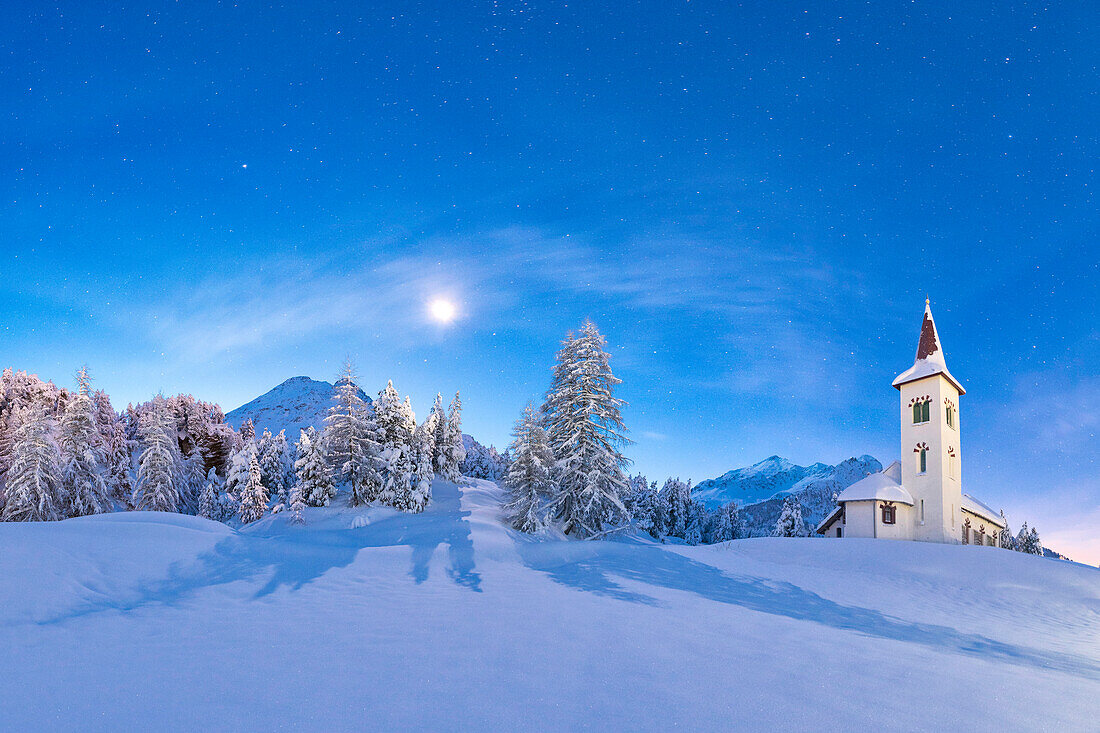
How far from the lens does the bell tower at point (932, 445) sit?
31781mm

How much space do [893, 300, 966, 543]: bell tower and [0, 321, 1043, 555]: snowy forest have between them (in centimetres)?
1313

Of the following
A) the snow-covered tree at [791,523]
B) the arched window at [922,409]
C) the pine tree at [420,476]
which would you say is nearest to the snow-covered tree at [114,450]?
the pine tree at [420,476]

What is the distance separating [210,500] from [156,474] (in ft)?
27.0

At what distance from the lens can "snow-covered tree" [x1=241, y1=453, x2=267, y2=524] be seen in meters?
38.6

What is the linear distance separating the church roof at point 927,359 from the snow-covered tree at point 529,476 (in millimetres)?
25426

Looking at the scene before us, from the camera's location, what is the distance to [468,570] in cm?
1423

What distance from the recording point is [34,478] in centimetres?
2741

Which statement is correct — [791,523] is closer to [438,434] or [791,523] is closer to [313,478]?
[438,434]

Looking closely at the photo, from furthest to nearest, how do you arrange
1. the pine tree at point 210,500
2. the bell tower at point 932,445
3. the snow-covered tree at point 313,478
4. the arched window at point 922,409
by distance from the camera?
A: the pine tree at point 210,500 < the snow-covered tree at point 313,478 < the arched window at point 922,409 < the bell tower at point 932,445

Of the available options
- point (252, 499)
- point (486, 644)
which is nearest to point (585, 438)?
point (486, 644)

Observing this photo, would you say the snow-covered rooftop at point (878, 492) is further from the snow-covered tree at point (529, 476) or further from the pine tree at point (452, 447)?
the pine tree at point (452, 447)

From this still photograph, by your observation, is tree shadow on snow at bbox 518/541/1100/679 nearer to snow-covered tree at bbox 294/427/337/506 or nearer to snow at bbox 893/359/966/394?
snow-covered tree at bbox 294/427/337/506

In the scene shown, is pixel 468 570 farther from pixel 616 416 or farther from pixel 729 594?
pixel 616 416

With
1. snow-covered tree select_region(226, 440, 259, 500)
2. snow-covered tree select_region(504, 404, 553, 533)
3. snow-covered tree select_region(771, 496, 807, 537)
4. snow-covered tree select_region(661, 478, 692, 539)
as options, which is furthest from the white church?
snow-covered tree select_region(226, 440, 259, 500)
